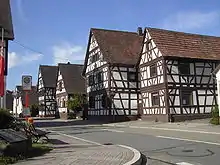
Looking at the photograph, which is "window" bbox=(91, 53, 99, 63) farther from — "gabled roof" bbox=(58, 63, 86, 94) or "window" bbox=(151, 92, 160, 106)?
"gabled roof" bbox=(58, 63, 86, 94)

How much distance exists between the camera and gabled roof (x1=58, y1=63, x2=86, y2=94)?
5249 centimetres

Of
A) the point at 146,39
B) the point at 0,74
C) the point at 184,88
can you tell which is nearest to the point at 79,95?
the point at 146,39

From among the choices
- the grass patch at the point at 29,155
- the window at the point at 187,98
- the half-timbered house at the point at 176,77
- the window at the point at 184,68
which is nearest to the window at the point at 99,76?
the half-timbered house at the point at 176,77

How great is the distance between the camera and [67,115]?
48375 mm

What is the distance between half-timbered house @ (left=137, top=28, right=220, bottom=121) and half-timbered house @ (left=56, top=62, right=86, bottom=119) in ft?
65.7

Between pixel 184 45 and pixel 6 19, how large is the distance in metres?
17.2

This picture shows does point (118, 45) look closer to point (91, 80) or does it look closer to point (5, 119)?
point (91, 80)

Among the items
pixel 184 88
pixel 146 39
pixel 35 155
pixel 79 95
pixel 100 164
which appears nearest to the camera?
pixel 100 164

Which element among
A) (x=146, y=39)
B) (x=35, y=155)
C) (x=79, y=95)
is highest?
(x=146, y=39)

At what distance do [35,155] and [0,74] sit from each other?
18.6 feet

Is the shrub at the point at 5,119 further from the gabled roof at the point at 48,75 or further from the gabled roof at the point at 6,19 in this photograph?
the gabled roof at the point at 48,75

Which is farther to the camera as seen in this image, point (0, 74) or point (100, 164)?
point (0, 74)

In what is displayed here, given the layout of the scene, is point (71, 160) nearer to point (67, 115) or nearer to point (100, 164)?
point (100, 164)

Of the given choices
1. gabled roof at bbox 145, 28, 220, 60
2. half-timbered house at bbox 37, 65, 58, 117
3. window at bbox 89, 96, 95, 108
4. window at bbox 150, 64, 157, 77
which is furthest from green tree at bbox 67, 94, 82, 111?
half-timbered house at bbox 37, 65, 58, 117
